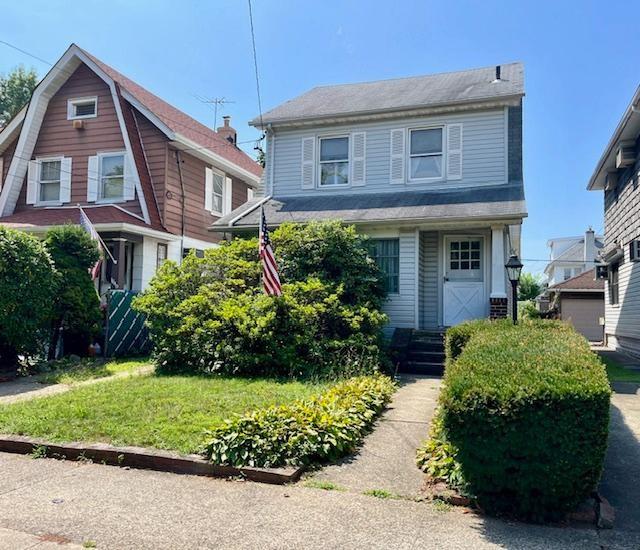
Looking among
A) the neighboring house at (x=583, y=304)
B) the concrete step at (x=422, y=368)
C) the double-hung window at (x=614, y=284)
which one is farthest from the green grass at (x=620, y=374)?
the neighboring house at (x=583, y=304)

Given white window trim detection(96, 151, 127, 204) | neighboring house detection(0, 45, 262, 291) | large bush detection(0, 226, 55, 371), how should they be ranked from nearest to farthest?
large bush detection(0, 226, 55, 371), neighboring house detection(0, 45, 262, 291), white window trim detection(96, 151, 127, 204)

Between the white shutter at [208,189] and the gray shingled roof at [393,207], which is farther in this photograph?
the white shutter at [208,189]

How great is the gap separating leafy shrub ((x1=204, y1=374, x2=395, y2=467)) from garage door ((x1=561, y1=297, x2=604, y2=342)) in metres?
23.4

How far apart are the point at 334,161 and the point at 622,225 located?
27.7 ft

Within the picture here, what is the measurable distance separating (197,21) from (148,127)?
659cm

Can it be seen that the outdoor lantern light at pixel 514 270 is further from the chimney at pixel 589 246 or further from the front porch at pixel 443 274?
the chimney at pixel 589 246

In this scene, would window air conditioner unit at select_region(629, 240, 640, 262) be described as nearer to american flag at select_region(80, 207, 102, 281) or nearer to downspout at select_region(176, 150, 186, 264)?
downspout at select_region(176, 150, 186, 264)

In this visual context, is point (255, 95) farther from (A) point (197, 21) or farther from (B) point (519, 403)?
(B) point (519, 403)

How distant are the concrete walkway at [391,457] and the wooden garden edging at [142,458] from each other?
0.41 meters

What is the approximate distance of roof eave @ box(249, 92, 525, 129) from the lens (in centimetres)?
1238

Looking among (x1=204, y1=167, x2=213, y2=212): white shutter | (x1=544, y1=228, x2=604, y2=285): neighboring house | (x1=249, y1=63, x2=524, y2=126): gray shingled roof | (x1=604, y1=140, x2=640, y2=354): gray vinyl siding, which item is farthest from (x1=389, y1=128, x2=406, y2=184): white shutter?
(x1=544, y1=228, x2=604, y2=285): neighboring house

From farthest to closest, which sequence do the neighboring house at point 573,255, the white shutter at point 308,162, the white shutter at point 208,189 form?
the neighboring house at point 573,255 → the white shutter at point 208,189 → the white shutter at point 308,162

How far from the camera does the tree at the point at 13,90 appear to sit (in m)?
28.4

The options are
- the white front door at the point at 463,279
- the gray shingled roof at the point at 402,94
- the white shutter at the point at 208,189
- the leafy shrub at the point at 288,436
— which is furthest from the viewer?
the white shutter at the point at 208,189
